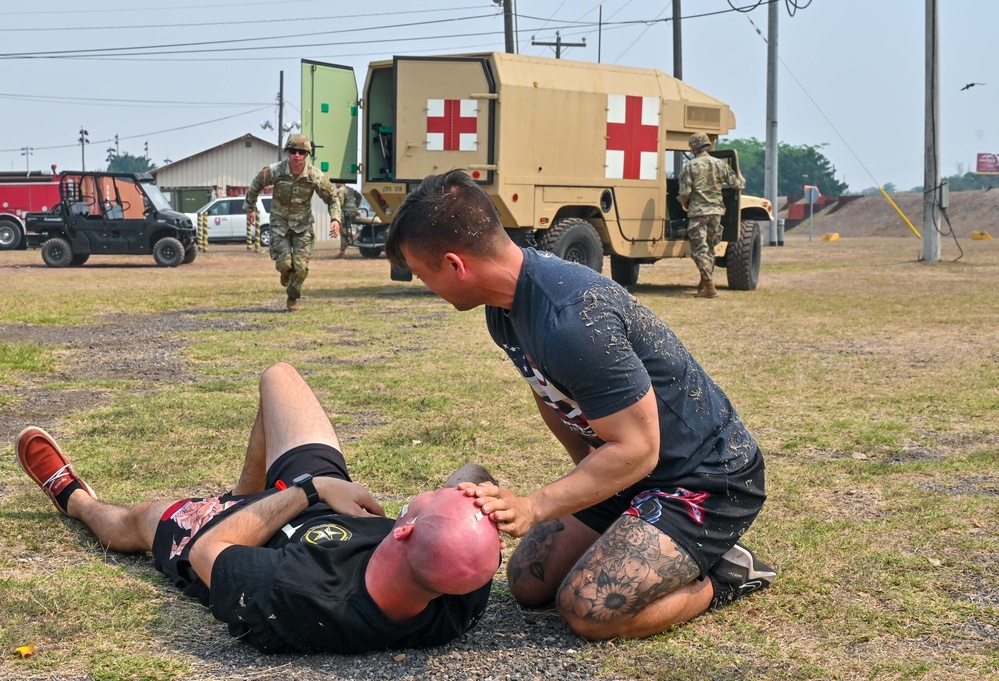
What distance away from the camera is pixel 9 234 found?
31625 mm

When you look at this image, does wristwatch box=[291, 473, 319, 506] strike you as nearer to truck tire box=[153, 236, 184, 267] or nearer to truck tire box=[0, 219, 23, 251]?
truck tire box=[153, 236, 184, 267]

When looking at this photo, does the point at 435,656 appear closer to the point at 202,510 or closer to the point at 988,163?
the point at 202,510

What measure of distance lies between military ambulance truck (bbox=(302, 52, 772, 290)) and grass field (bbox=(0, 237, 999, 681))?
1.77 m

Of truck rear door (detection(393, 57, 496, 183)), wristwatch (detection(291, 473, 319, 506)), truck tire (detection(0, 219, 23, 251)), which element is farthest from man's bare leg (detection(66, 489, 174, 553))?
truck tire (detection(0, 219, 23, 251))

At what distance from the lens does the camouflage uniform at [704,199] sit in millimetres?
14812

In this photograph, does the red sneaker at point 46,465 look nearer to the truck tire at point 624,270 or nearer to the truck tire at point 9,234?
the truck tire at point 624,270

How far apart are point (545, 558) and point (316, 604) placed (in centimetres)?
85

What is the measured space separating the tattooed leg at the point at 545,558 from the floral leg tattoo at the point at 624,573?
25 centimetres

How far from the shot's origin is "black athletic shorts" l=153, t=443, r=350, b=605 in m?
3.52

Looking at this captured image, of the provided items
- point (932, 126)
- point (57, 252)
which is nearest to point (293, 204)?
point (57, 252)

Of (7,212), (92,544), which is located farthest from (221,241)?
(92,544)

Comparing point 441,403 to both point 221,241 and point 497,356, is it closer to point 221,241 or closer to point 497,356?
point 497,356

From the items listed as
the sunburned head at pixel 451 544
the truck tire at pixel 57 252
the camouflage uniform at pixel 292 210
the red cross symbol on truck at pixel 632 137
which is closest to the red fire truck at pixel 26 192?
the truck tire at pixel 57 252

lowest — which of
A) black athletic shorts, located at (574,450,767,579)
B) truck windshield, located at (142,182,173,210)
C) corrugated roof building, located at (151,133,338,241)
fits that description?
black athletic shorts, located at (574,450,767,579)
